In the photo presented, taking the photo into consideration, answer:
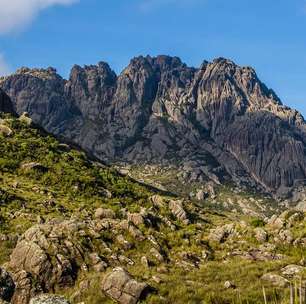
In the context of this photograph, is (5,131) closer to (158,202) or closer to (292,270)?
(158,202)

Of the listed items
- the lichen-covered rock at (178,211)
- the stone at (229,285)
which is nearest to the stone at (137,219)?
the stone at (229,285)

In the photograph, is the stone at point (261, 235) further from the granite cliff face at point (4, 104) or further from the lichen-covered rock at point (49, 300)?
the granite cliff face at point (4, 104)

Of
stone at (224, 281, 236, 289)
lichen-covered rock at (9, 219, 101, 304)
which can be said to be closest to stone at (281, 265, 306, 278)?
stone at (224, 281, 236, 289)

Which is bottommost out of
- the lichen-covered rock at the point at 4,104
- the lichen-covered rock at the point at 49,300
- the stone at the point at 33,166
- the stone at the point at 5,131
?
the lichen-covered rock at the point at 49,300

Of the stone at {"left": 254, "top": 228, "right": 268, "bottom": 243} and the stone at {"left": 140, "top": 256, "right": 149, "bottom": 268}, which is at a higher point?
the stone at {"left": 254, "top": 228, "right": 268, "bottom": 243}

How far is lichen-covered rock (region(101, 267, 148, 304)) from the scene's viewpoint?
24.0 metres

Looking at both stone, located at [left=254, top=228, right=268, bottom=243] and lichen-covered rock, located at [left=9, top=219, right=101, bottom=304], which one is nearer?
lichen-covered rock, located at [left=9, top=219, right=101, bottom=304]

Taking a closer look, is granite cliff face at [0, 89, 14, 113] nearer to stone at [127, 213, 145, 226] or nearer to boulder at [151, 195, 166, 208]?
boulder at [151, 195, 166, 208]

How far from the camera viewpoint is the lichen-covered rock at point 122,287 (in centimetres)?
2400

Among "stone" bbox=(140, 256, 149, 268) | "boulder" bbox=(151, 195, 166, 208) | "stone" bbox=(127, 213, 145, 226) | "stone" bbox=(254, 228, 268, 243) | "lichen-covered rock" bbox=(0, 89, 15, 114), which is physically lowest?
"stone" bbox=(140, 256, 149, 268)

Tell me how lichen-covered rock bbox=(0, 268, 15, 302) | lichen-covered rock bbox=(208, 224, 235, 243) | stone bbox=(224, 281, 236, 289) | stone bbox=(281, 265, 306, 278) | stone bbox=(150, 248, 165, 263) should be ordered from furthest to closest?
lichen-covered rock bbox=(208, 224, 235, 243)
stone bbox=(150, 248, 165, 263)
stone bbox=(281, 265, 306, 278)
stone bbox=(224, 281, 236, 289)
lichen-covered rock bbox=(0, 268, 15, 302)

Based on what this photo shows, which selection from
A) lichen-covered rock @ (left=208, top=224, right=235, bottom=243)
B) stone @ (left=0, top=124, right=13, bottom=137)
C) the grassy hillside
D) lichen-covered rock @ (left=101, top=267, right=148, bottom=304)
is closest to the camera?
lichen-covered rock @ (left=101, top=267, right=148, bottom=304)

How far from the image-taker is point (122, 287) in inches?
961

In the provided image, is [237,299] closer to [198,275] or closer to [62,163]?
→ [198,275]
